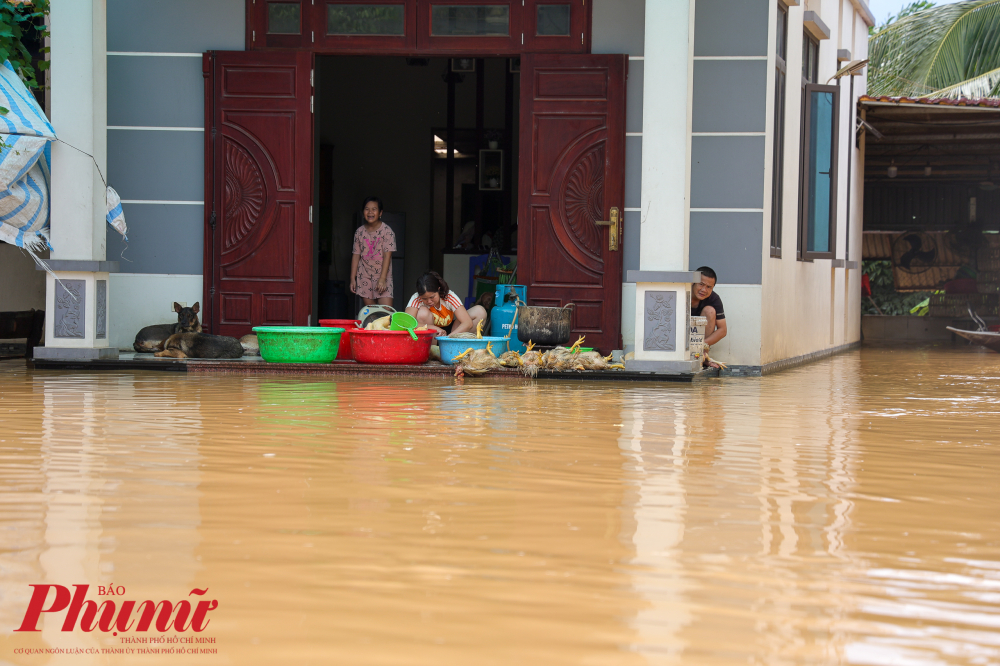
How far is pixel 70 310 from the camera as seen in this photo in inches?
308

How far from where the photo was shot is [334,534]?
2.50 m

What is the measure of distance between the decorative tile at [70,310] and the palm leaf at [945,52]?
15.0m

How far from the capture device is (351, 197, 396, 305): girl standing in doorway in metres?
9.27

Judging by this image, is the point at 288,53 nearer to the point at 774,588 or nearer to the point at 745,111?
the point at 745,111

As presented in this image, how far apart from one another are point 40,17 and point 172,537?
799 centimetres

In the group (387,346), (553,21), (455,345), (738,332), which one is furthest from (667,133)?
(387,346)

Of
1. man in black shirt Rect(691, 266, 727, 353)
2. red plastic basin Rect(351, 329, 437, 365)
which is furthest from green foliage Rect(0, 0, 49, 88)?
man in black shirt Rect(691, 266, 727, 353)

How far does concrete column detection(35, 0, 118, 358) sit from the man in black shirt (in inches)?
199

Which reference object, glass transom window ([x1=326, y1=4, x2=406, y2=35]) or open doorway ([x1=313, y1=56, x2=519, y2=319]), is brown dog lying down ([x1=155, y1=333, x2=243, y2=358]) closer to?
glass transom window ([x1=326, y1=4, x2=406, y2=35])

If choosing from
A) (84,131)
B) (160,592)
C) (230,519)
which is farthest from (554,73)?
(160,592)

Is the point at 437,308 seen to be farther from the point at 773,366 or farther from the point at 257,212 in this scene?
the point at 773,366

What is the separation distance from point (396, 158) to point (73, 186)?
23.5 ft

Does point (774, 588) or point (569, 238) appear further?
point (569, 238)

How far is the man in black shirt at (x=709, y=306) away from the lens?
8.17 m
